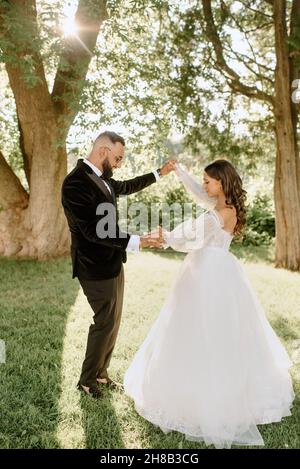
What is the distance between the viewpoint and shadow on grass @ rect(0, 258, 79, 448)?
3750 millimetres

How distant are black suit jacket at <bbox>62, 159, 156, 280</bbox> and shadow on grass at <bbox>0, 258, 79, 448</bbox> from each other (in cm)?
122

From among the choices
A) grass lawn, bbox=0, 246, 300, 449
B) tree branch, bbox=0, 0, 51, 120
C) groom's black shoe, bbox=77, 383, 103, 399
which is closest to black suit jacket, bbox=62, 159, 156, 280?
groom's black shoe, bbox=77, 383, 103, 399

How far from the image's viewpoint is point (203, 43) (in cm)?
1091

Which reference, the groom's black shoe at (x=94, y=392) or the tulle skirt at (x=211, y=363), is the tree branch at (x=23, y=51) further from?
the groom's black shoe at (x=94, y=392)

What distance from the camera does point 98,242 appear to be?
12.7 feet

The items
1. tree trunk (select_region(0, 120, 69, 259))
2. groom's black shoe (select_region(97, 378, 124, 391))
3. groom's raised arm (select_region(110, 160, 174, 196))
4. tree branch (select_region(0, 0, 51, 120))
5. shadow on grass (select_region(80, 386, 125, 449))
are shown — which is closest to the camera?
shadow on grass (select_region(80, 386, 125, 449))

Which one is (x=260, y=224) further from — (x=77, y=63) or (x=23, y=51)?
(x=23, y=51)

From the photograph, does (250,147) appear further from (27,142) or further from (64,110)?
(27,142)

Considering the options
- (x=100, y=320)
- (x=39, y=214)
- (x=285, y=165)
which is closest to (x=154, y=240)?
(x=100, y=320)

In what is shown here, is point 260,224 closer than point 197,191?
No

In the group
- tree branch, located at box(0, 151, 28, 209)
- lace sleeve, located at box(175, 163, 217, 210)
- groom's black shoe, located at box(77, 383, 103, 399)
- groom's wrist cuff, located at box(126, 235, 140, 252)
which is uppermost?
tree branch, located at box(0, 151, 28, 209)

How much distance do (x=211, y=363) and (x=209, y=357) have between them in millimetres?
Result: 49

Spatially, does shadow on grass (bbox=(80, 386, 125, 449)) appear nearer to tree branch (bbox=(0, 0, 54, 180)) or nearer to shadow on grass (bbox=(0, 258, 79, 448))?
shadow on grass (bbox=(0, 258, 79, 448))

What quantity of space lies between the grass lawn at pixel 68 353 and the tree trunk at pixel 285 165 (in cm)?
115
